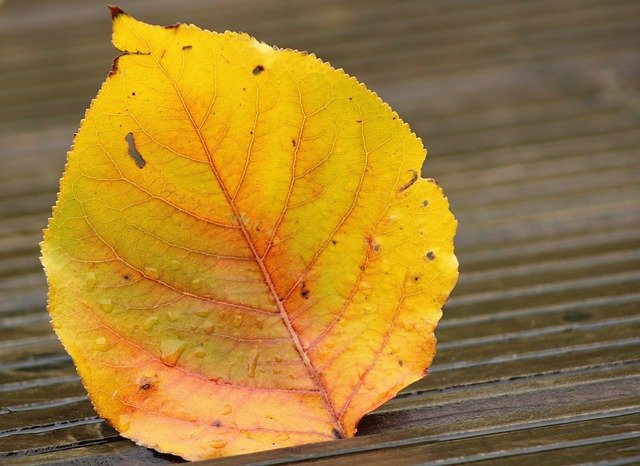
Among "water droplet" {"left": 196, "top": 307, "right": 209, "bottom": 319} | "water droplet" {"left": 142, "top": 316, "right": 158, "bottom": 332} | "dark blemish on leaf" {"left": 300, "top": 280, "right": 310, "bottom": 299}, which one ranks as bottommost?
"water droplet" {"left": 142, "top": 316, "right": 158, "bottom": 332}

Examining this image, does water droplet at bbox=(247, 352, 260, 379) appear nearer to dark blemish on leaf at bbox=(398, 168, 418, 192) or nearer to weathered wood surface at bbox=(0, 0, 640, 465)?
weathered wood surface at bbox=(0, 0, 640, 465)

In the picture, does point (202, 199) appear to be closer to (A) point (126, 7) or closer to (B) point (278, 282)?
(B) point (278, 282)

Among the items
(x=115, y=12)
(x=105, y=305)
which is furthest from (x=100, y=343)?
(x=115, y=12)

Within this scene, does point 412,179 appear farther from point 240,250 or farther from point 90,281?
point 90,281

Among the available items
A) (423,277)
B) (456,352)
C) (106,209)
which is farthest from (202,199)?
(456,352)

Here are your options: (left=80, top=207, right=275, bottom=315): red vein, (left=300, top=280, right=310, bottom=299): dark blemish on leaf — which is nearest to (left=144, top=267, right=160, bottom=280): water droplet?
(left=80, top=207, right=275, bottom=315): red vein

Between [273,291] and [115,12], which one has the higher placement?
[115,12]

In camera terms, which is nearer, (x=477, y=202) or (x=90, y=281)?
(x=90, y=281)
